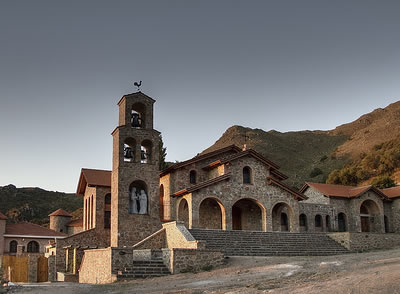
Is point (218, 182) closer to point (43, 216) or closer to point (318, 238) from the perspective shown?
point (318, 238)

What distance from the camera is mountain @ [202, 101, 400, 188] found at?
258 feet

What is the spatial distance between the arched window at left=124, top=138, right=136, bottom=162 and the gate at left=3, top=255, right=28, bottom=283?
28.5ft

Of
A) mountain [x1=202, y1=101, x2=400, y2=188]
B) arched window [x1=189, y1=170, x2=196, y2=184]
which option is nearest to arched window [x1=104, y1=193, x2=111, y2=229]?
arched window [x1=189, y1=170, x2=196, y2=184]

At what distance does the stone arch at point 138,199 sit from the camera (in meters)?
29.3

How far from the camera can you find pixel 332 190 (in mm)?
41000

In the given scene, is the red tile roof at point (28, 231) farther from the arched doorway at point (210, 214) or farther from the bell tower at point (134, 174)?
the arched doorway at point (210, 214)

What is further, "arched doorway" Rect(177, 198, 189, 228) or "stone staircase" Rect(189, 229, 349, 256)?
"arched doorway" Rect(177, 198, 189, 228)

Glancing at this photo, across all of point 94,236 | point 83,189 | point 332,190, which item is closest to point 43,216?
point 83,189

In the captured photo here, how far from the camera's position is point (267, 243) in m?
26.3

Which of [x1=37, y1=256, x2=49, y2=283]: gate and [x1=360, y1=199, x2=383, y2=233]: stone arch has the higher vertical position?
[x1=360, y1=199, x2=383, y2=233]: stone arch

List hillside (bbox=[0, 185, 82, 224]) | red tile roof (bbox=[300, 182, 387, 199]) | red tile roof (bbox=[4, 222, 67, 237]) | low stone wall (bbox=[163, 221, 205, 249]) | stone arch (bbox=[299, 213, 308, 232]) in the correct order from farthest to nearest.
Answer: hillside (bbox=[0, 185, 82, 224]) < red tile roof (bbox=[4, 222, 67, 237]) < red tile roof (bbox=[300, 182, 387, 199]) < stone arch (bbox=[299, 213, 308, 232]) < low stone wall (bbox=[163, 221, 205, 249])

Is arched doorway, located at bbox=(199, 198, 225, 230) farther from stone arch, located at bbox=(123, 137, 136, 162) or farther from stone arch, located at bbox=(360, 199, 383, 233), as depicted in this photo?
stone arch, located at bbox=(360, 199, 383, 233)

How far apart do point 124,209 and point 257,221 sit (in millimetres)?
10029

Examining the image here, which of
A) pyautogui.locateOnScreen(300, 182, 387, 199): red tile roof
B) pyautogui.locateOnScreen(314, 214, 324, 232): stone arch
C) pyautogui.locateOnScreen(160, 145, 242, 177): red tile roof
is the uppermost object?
pyautogui.locateOnScreen(160, 145, 242, 177): red tile roof
